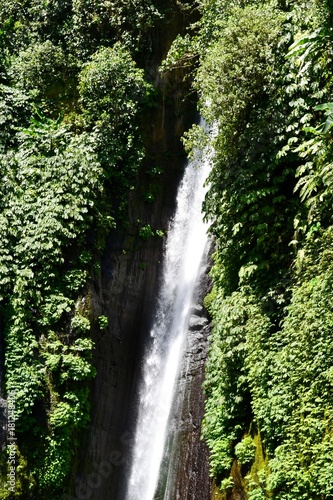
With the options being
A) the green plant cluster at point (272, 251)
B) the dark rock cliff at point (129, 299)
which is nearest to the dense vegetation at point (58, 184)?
the dark rock cliff at point (129, 299)

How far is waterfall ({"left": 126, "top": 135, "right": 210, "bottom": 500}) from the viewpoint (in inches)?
488

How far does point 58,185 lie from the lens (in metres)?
13.6

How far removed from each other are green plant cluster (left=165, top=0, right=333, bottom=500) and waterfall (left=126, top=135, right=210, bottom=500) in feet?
5.27

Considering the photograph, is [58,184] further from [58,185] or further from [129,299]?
[129,299]

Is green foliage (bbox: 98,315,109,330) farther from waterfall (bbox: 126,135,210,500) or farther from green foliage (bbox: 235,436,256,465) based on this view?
green foliage (bbox: 235,436,256,465)

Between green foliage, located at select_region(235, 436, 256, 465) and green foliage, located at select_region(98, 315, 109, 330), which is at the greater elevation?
green foliage, located at select_region(98, 315, 109, 330)

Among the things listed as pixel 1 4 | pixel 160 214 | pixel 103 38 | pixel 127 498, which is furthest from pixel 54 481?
pixel 1 4

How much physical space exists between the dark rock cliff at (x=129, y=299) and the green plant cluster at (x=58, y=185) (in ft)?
1.68

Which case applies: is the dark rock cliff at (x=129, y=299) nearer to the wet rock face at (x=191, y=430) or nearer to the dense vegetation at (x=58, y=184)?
the wet rock face at (x=191, y=430)

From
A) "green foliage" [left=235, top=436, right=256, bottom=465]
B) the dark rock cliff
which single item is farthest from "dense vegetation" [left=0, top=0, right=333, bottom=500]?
the dark rock cliff

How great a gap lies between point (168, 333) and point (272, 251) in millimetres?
4726

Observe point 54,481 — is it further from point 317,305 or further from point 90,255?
point 317,305

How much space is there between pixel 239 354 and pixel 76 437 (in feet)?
13.2

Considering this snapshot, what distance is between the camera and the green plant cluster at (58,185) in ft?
37.7
